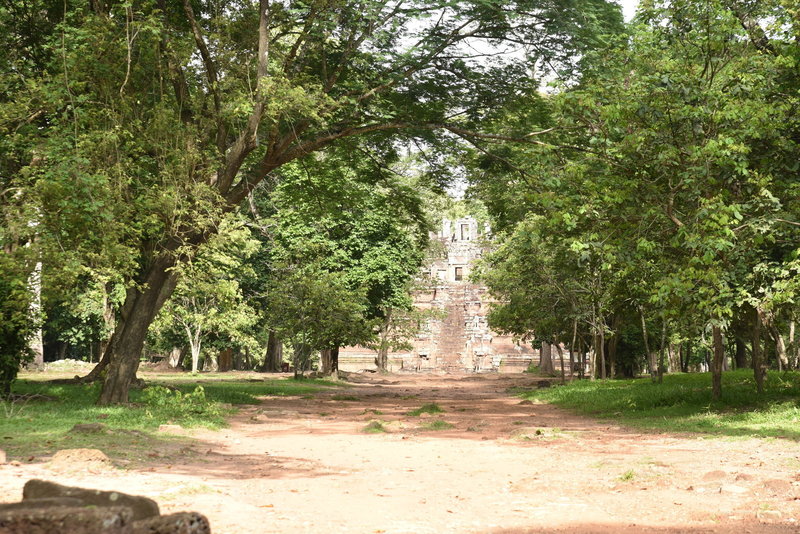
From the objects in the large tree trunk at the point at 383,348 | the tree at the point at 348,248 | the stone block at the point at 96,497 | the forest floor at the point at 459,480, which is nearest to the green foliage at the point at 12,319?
the forest floor at the point at 459,480

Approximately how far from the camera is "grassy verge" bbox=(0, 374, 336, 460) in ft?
31.6

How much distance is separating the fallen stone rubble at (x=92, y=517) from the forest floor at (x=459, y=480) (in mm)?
1412

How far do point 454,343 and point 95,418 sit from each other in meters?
47.4

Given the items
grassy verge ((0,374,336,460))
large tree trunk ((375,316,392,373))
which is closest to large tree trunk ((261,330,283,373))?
large tree trunk ((375,316,392,373))

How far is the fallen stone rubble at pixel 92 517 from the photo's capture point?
3.89m

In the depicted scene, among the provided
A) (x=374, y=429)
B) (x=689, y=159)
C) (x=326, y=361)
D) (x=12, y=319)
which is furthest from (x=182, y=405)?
(x=326, y=361)

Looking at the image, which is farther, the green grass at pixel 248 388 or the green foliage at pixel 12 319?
the green grass at pixel 248 388

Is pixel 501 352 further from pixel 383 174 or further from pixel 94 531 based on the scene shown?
pixel 94 531

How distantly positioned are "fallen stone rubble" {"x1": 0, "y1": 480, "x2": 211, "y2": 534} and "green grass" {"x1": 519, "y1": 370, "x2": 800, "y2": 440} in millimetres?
9589

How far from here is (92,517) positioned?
3910 millimetres

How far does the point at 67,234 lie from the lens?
42.7ft

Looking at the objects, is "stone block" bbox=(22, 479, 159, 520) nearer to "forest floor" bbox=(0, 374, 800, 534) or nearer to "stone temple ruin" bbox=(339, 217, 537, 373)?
"forest floor" bbox=(0, 374, 800, 534)

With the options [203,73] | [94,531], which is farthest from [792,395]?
[94,531]

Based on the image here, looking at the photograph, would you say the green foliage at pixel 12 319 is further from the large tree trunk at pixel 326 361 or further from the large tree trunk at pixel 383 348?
the large tree trunk at pixel 383 348
